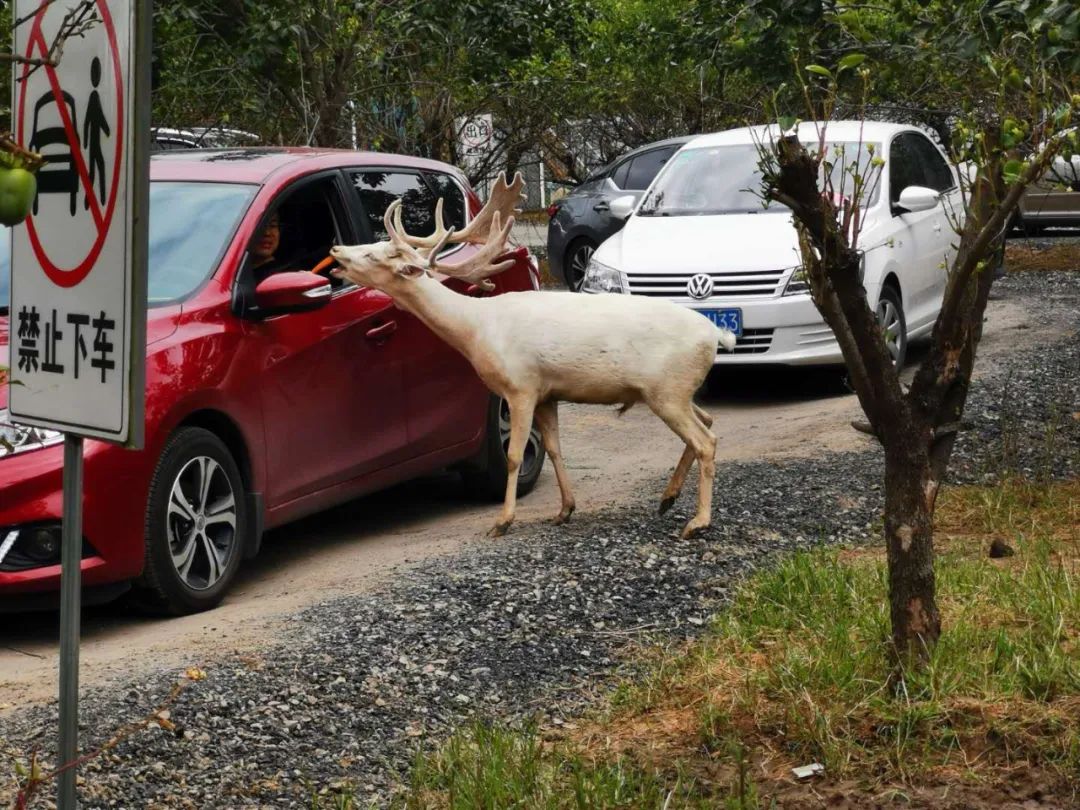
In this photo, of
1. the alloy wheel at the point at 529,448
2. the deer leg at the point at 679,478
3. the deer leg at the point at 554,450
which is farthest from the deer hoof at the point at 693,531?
the alloy wheel at the point at 529,448

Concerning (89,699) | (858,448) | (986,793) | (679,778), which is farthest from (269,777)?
(858,448)

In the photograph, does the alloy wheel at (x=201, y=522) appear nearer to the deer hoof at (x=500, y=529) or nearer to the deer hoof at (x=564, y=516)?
the deer hoof at (x=500, y=529)

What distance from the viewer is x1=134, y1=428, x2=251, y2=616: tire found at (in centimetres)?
→ 647

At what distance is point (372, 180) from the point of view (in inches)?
334

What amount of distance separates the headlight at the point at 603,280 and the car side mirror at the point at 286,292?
507 cm

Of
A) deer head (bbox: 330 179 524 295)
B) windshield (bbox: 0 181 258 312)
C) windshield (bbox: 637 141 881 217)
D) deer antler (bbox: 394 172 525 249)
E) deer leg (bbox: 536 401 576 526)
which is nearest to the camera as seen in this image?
windshield (bbox: 0 181 258 312)

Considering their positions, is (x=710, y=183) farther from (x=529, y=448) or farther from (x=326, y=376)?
(x=326, y=376)

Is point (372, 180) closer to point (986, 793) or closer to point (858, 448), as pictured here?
point (858, 448)

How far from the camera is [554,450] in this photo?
811 cm

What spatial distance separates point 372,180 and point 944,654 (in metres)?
4.38

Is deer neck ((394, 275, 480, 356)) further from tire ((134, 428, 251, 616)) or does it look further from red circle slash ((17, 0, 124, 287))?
red circle slash ((17, 0, 124, 287))

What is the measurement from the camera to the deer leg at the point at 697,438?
7637 mm

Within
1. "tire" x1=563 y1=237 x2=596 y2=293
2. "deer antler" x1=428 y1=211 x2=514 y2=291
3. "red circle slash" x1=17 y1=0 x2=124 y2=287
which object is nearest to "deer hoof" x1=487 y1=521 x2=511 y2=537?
"deer antler" x1=428 y1=211 x2=514 y2=291

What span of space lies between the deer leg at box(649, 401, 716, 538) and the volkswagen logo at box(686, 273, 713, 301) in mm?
3945
